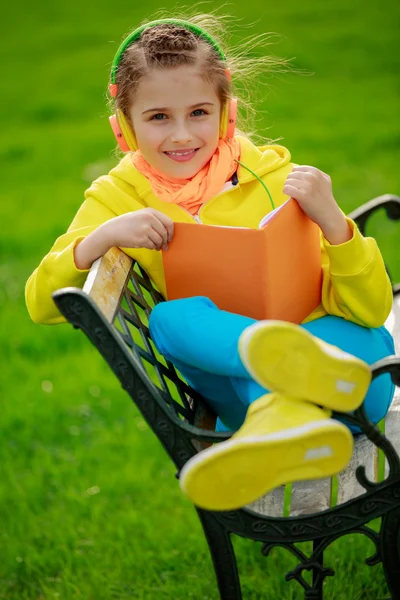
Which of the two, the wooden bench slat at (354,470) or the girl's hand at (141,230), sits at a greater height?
the girl's hand at (141,230)

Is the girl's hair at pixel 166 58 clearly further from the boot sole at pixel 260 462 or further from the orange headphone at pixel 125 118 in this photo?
the boot sole at pixel 260 462

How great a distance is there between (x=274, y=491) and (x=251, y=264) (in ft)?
1.59

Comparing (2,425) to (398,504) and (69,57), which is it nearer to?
(398,504)

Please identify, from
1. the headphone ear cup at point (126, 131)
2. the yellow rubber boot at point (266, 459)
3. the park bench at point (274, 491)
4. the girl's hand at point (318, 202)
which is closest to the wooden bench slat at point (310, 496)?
the park bench at point (274, 491)

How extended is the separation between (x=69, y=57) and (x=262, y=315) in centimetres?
752

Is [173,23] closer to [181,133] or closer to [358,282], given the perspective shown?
[181,133]

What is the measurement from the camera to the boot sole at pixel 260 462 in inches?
60.1

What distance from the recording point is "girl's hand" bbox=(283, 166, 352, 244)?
190cm

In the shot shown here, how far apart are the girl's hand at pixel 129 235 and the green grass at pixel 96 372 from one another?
920 mm

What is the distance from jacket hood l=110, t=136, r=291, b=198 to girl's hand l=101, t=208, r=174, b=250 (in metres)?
0.26

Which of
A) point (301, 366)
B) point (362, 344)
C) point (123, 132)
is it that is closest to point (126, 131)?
point (123, 132)

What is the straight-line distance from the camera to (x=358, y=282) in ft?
6.37

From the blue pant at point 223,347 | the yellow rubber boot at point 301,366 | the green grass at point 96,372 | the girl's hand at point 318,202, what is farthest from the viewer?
the green grass at point 96,372

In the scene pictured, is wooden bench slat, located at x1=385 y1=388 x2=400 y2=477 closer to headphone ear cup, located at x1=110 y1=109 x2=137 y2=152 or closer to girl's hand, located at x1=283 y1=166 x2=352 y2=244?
girl's hand, located at x1=283 y1=166 x2=352 y2=244
